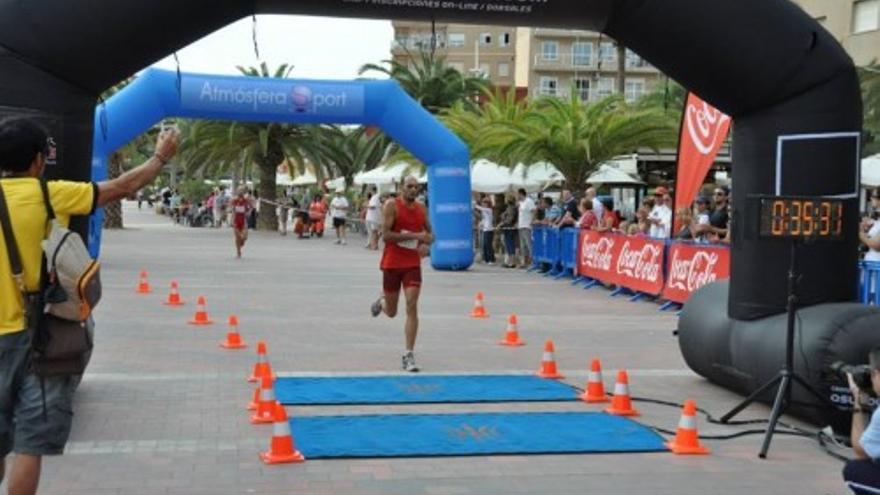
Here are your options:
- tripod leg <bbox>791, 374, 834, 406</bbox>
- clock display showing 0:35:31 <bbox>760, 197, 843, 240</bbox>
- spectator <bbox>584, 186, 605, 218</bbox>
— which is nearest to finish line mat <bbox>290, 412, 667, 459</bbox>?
tripod leg <bbox>791, 374, 834, 406</bbox>

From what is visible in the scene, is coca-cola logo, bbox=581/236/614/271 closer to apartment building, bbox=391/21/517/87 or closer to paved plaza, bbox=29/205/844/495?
paved plaza, bbox=29/205/844/495

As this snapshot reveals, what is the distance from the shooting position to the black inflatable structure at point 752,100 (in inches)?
285

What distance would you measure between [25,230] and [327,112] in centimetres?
1667

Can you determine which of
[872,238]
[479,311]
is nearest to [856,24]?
[479,311]

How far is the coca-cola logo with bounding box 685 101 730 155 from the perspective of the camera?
48.1 feet

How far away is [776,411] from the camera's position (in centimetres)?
677

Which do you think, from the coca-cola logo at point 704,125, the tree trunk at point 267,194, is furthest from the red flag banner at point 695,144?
the tree trunk at point 267,194

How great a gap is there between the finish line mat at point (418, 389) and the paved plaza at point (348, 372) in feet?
0.72

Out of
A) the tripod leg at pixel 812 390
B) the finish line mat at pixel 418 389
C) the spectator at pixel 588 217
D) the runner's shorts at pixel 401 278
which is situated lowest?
the finish line mat at pixel 418 389

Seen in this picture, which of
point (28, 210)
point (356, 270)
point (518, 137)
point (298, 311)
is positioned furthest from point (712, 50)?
point (518, 137)

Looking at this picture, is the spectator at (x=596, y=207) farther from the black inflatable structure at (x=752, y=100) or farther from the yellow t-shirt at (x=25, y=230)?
the yellow t-shirt at (x=25, y=230)

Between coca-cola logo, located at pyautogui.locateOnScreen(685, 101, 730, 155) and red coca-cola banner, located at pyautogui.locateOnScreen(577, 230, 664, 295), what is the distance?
5.75 ft

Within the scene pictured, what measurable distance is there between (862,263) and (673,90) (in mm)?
45188

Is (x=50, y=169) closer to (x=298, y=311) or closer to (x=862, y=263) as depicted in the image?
(x=298, y=311)
